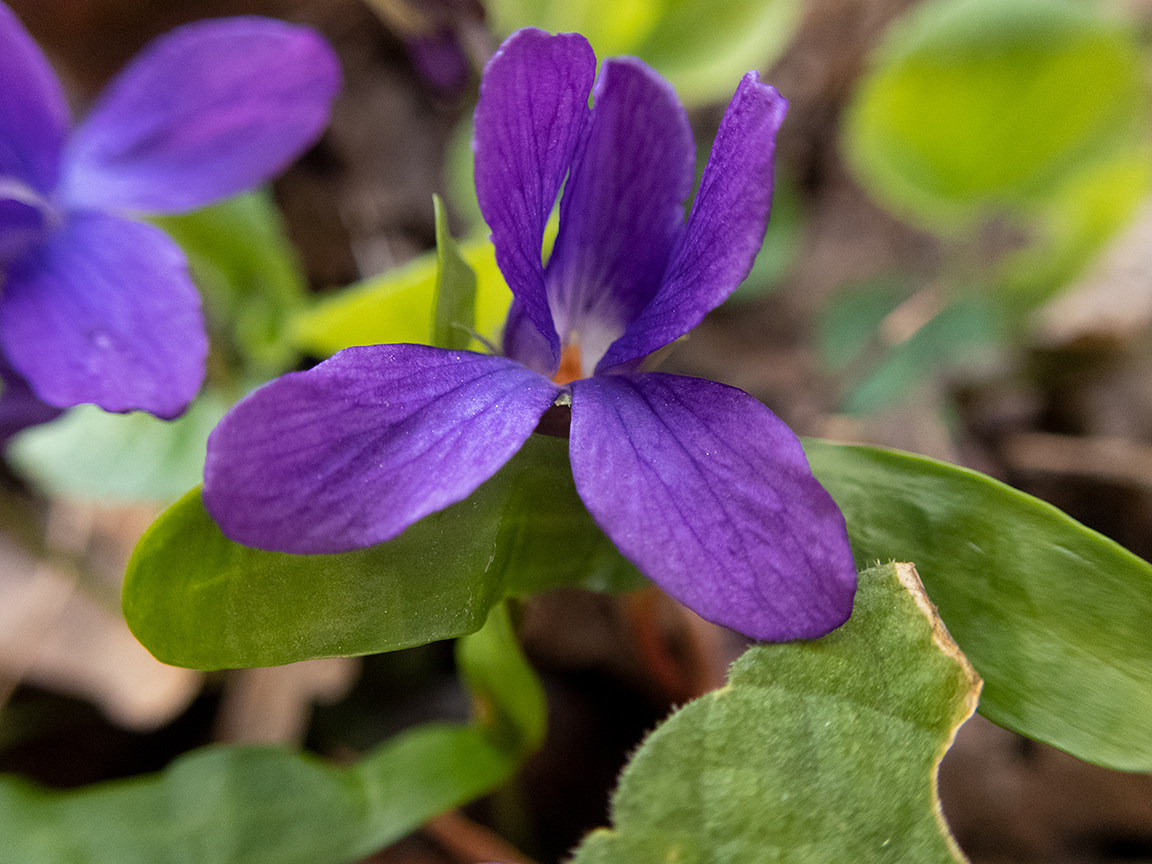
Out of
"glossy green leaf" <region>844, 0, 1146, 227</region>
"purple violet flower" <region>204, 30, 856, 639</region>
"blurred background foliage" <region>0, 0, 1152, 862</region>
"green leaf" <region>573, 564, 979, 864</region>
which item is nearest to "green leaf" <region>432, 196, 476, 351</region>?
"purple violet flower" <region>204, 30, 856, 639</region>

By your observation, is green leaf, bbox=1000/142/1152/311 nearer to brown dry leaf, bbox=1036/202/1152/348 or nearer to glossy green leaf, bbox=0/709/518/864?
brown dry leaf, bbox=1036/202/1152/348

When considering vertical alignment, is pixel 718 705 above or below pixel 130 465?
above

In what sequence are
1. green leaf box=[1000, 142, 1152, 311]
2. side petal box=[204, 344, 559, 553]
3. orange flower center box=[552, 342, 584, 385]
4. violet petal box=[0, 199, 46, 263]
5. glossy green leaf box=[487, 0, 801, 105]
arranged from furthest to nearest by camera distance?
green leaf box=[1000, 142, 1152, 311] → glossy green leaf box=[487, 0, 801, 105] → violet petal box=[0, 199, 46, 263] → orange flower center box=[552, 342, 584, 385] → side petal box=[204, 344, 559, 553]

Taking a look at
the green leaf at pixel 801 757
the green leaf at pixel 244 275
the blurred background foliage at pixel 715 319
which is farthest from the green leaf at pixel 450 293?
the green leaf at pixel 244 275

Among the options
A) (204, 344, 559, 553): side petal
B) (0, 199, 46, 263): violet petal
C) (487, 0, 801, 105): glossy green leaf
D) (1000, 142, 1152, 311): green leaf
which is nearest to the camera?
(204, 344, 559, 553): side petal

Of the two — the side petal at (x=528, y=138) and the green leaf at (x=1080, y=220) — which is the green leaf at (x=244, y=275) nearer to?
the side petal at (x=528, y=138)

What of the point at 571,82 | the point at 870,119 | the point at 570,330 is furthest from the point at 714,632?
the point at 870,119

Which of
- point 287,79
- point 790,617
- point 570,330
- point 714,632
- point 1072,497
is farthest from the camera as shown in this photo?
point 1072,497

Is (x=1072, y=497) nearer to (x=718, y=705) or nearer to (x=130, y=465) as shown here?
(x=718, y=705)
